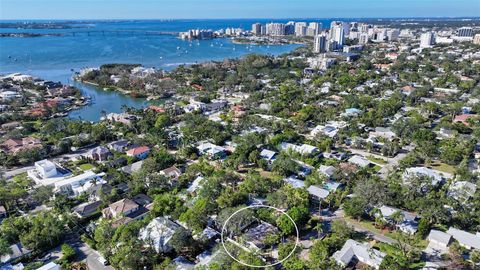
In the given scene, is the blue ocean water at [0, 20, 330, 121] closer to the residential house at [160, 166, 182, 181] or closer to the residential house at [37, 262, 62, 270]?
the residential house at [160, 166, 182, 181]

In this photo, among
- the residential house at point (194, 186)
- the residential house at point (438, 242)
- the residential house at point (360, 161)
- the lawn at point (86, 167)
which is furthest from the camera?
the lawn at point (86, 167)

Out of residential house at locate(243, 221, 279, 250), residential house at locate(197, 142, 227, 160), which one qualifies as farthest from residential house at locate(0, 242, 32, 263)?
residential house at locate(197, 142, 227, 160)

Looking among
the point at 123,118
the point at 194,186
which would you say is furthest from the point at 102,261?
the point at 123,118

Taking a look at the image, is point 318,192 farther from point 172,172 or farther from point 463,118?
point 463,118

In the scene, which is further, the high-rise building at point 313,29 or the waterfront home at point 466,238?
the high-rise building at point 313,29

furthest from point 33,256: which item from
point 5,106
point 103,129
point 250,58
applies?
point 250,58

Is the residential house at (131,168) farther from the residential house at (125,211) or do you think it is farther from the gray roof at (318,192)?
the gray roof at (318,192)

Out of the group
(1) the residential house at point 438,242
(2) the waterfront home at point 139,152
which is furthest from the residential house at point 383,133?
(2) the waterfront home at point 139,152
